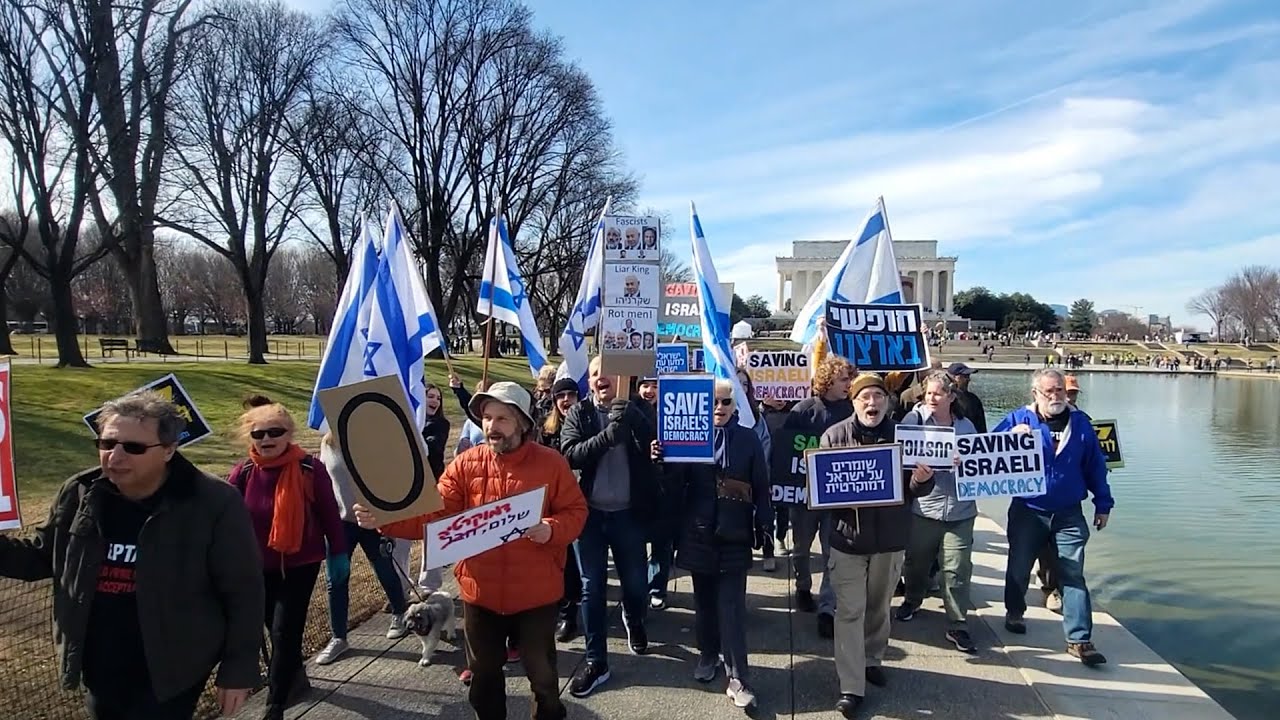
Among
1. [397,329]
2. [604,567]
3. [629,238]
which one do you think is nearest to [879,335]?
[629,238]

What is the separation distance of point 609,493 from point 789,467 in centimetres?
205

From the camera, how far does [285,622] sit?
4246 mm

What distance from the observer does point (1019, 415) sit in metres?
5.57

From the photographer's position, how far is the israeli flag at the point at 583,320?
795cm

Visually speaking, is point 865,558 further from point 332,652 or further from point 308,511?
Result: point 332,652

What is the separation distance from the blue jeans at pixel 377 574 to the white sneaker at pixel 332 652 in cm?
A: 4

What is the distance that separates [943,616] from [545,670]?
3.77 meters

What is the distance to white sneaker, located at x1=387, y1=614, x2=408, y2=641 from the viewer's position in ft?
17.7

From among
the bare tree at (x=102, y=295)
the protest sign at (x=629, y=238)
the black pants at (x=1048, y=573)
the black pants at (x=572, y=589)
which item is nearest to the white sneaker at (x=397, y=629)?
the black pants at (x=572, y=589)

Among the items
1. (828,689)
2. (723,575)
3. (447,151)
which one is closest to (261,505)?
(723,575)

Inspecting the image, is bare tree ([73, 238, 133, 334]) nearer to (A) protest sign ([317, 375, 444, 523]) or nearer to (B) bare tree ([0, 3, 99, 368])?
(B) bare tree ([0, 3, 99, 368])

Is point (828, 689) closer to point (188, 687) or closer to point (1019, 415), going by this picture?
point (1019, 415)

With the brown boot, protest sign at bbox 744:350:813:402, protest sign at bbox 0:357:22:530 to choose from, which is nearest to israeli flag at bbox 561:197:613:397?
protest sign at bbox 744:350:813:402

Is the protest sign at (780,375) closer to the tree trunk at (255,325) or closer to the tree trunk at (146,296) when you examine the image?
the tree trunk at (255,325)
